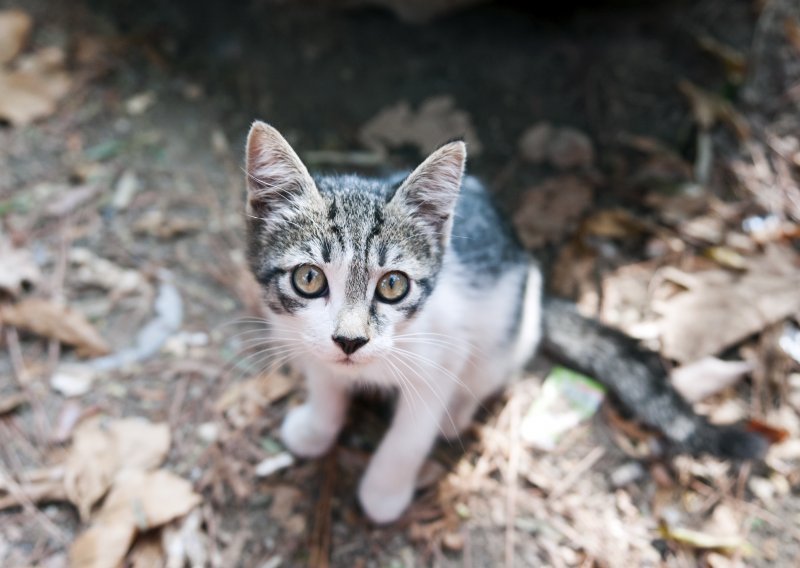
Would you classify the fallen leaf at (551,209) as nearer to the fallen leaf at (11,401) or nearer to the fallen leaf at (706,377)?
the fallen leaf at (706,377)

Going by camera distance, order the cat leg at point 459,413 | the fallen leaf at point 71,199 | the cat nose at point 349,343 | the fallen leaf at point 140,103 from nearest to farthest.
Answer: the cat nose at point 349,343 < the cat leg at point 459,413 < the fallen leaf at point 71,199 < the fallen leaf at point 140,103

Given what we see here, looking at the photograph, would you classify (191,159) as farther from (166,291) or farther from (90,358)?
(90,358)

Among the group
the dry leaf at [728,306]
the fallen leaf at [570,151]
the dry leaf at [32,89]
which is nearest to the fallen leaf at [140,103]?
the dry leaf at [32,89]

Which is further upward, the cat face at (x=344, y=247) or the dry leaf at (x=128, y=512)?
the cat face at (x=344, y=247)

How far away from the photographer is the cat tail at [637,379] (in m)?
2.41

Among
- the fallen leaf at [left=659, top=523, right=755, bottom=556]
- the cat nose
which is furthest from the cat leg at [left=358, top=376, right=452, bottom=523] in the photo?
the fallen leaf at [left=659, top=523, right=755, bottom=556]

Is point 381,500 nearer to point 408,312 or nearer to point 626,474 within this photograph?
point 408,312

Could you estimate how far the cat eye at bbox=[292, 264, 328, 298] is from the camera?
6.61 feet

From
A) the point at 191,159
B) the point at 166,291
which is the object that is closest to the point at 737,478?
the point at 166,291

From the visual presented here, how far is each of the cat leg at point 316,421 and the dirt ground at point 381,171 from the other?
8 cm

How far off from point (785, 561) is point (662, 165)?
1916 millimetres

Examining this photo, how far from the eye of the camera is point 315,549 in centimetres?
244

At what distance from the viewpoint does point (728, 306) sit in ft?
9.59

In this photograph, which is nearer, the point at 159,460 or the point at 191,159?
the point at 159,460
